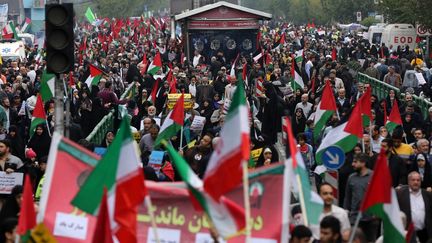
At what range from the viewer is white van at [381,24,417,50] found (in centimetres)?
5181

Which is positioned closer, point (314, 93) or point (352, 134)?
point (352, 134)

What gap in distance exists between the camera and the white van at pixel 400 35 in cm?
5181

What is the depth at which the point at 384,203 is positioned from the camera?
1128 centimetres

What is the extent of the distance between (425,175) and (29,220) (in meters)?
→ 6.44

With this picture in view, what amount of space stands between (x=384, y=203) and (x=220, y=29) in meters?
34.1

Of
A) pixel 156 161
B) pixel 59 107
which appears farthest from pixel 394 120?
pixel 59 107

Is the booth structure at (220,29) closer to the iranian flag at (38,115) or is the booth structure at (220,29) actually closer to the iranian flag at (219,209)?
the iranian flag at (38,115)

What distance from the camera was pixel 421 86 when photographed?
1216 inches

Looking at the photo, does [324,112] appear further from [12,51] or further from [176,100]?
[12,51]

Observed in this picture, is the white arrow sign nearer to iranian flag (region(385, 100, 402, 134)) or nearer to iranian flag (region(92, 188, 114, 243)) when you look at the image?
iranian flag (region(92, 188, 114, 243))

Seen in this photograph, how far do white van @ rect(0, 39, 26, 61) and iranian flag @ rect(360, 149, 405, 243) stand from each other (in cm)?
3607

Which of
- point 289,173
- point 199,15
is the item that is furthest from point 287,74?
point 289,173

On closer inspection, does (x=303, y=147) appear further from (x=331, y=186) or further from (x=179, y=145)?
(x=331, y=186)

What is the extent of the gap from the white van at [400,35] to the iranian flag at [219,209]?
4195 centimetres
